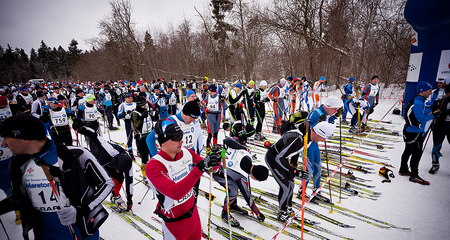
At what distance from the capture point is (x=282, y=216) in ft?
11.8

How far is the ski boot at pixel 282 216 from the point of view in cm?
358

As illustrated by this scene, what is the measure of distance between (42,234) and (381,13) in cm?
1896

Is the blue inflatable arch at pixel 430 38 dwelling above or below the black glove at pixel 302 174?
above

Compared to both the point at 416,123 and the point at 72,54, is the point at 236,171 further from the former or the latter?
the point at 72,54

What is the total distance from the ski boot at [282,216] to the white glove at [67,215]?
3307 mm

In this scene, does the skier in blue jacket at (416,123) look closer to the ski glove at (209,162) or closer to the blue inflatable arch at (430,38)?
the blue inflatable arch at (430,38)

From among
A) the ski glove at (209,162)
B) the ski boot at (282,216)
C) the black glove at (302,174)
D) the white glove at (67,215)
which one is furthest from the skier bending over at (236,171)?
the white glove at (67,215)

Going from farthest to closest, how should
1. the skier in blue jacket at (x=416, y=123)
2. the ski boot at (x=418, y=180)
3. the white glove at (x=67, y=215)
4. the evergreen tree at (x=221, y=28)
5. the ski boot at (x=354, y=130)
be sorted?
the evergreen tree at (x=221, y=28)
the ski boot at (x=354, y=130)
the ski boot at (x=418, y=180)
the skier in blue jacket at (x=416, y=123)
the white glove at (x=67, y=215)

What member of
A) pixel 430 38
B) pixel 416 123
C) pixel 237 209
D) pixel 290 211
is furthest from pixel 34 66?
pixel 430 38

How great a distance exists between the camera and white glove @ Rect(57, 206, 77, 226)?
174 centimetres

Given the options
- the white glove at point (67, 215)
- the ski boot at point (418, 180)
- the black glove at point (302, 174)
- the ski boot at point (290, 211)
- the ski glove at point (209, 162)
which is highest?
the ski glove at point (209, 162)

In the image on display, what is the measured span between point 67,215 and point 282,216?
11.1ft

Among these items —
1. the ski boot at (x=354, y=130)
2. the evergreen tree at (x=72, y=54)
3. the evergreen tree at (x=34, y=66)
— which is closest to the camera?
the ski boot at (x=354, y=130)

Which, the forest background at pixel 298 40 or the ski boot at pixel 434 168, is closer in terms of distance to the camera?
the ski boot at pixel 434 168
